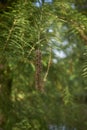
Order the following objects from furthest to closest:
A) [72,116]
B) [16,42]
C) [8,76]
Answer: [72,116]
[8,76]
[16,42]

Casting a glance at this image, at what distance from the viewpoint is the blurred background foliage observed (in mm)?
1455

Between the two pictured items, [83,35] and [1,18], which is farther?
[83,35]

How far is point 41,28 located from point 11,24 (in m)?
0.15

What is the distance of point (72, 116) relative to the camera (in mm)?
2746

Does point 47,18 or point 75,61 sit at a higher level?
point 47,18

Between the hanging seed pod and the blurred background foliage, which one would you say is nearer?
the hanging seed pod

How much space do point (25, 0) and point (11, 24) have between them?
136 millimetres

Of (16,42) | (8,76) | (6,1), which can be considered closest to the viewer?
(16,42)

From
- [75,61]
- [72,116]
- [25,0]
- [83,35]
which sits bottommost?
[72,116]

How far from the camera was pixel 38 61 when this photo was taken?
132 centimetres

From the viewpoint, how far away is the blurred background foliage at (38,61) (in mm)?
1455

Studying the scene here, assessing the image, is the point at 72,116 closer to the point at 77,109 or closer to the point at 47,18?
the point at 77,109

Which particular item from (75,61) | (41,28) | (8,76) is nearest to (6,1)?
(41,28)

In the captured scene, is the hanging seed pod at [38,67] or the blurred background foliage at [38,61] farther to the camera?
the blurred background foliage at [38,61]
